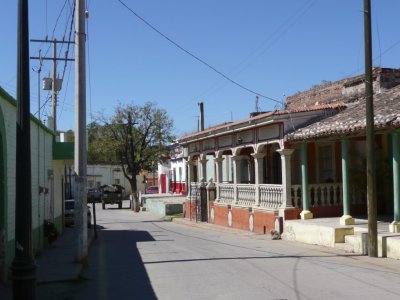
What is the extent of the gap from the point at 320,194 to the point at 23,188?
14.3 meters

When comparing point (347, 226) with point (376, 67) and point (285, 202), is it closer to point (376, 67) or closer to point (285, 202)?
point (285, 202)

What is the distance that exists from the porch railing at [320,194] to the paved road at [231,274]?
2.68 meters

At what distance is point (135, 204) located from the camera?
4484 centimetres

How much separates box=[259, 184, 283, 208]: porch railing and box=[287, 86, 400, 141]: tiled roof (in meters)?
2.18

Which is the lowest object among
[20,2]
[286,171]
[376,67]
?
[286,171]

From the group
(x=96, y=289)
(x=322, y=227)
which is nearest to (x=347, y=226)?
(x=322, y=227)

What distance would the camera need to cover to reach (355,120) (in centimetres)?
1584

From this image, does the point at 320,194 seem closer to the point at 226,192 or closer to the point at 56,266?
the point at 226,192

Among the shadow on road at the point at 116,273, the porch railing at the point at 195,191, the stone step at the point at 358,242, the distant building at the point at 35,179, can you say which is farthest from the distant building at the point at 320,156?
the distant building at the point at 35,179

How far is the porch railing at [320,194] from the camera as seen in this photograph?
63.4 feet

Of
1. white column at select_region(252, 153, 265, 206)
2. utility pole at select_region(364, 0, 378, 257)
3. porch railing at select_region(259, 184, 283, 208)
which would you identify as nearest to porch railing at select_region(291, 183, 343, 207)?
porch railing at select_region(259, 184, 283, 208)

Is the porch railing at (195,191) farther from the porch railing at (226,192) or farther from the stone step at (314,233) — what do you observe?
the stone step at (314,233)

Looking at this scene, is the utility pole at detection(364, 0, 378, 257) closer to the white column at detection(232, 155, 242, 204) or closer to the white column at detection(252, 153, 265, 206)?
the white column at detection(252, 153, 265, 206)

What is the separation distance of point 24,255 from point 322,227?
1104 cm
